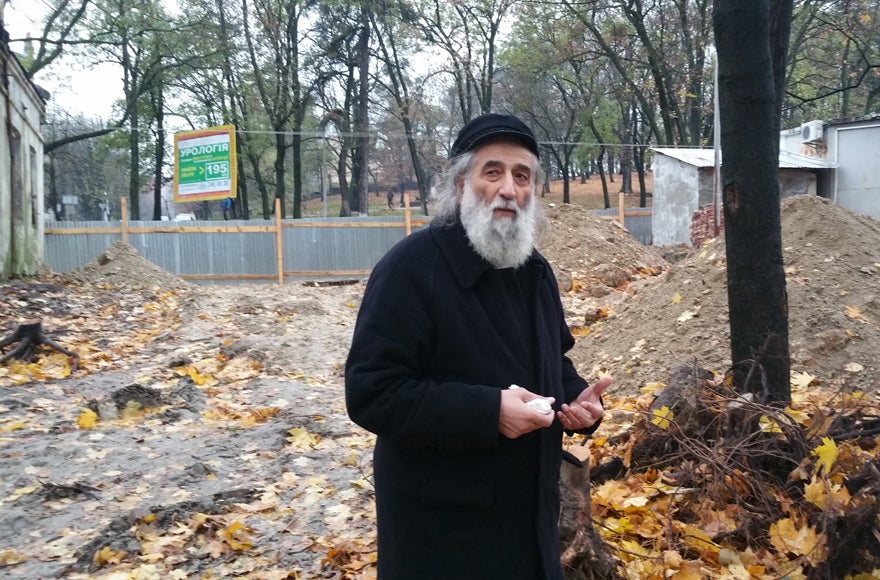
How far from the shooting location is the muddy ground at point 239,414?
4051mm

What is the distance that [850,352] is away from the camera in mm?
5703

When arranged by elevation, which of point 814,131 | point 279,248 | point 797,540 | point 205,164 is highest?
point 814,131

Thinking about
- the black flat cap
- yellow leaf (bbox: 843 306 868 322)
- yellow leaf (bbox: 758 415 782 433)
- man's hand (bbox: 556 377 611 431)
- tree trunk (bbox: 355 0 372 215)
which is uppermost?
tree trunk (bbox: 355 0 372 215)

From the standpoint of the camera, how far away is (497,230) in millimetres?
2072

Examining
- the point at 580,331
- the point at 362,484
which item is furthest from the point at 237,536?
the point at 580,331

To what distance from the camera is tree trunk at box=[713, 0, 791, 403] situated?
392cm

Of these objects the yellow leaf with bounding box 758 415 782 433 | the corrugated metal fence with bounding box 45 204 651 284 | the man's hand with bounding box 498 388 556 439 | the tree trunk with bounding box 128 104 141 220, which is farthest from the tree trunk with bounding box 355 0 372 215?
the man's hand with bounding box 498 388 556 439

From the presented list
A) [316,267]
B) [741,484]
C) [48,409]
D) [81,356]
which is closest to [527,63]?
[316,267]

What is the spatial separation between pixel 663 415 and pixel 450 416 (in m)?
2.57

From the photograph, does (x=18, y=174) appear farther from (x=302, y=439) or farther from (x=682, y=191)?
(x=682, y=191)

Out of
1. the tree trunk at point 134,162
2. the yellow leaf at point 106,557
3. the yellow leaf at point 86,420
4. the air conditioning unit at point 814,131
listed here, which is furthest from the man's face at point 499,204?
the tree trunk at point 134,162

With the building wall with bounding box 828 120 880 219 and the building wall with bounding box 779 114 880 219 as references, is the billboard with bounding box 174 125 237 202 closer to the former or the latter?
the building wall with bounding box 779 114 880 219

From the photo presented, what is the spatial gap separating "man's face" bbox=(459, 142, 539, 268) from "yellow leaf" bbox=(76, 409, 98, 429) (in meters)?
5.72

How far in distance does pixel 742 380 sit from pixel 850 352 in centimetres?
Answer: 208
